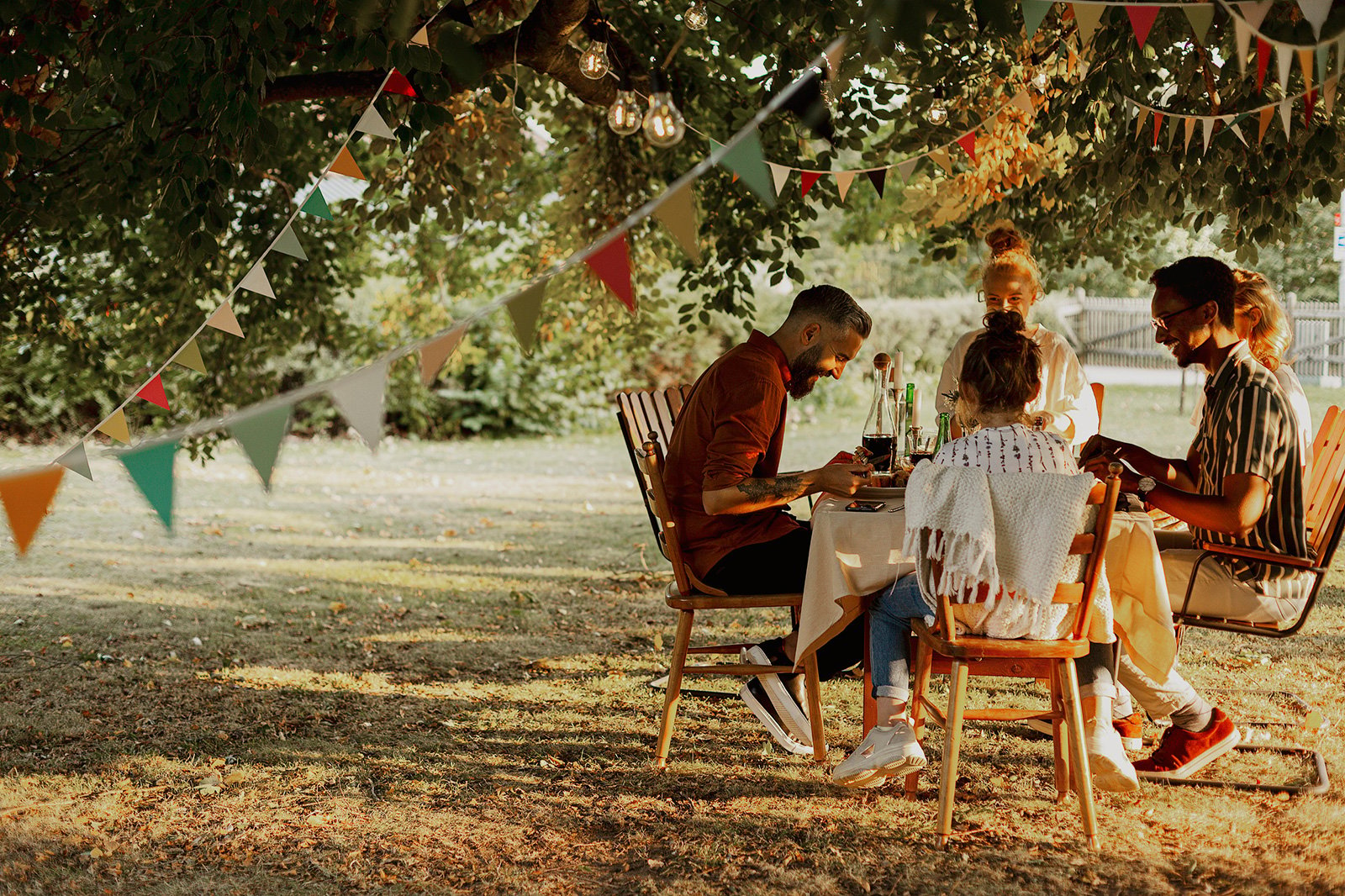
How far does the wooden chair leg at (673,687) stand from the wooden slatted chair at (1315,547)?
1.34 m

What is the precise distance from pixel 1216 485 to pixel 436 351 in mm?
2005

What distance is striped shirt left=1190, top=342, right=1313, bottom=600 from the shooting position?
3.01 meters

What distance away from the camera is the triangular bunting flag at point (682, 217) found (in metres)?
2.79

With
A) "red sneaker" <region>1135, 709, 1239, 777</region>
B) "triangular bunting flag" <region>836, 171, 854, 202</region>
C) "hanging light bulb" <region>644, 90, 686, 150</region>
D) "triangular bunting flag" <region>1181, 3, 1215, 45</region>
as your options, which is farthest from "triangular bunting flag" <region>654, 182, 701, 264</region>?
"red sneaker" <region>1135, 709, 1239, 777</region>

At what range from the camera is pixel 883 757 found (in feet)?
9.41

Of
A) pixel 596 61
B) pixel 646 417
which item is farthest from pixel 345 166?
pixel 646 417

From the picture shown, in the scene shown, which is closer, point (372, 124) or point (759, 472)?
point (759, 472)

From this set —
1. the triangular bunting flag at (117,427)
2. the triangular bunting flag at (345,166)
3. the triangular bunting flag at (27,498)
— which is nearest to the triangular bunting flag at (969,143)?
the triangular bunting flag at (345,166)

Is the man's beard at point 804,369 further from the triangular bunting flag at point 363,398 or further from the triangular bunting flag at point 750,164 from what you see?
the triangular bunting flag at point 363,398

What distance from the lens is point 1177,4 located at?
2.66 meters

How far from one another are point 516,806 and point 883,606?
3.62ft

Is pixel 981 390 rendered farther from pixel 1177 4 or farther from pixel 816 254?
pixel 816 254

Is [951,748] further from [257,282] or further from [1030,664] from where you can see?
[257,282]

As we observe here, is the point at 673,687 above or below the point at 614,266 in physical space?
below
